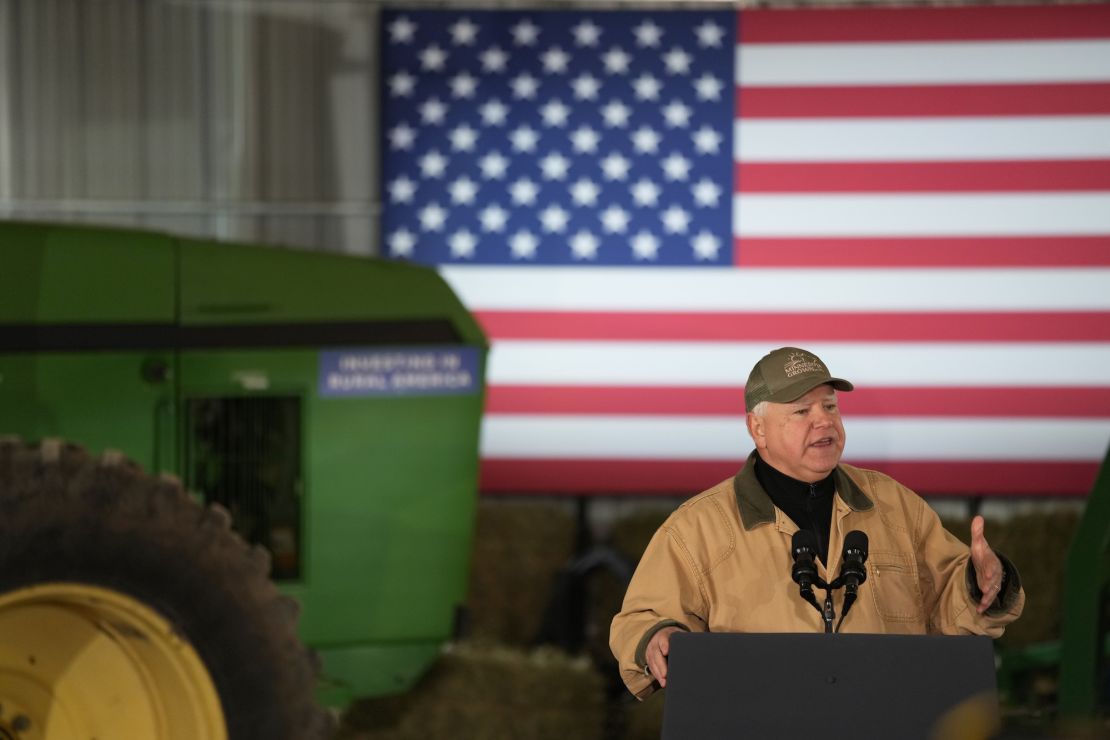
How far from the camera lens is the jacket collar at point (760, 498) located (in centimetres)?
234

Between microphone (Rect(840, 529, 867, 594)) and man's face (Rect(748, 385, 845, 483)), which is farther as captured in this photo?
man's face (Rect(748, 385, 845, 483))

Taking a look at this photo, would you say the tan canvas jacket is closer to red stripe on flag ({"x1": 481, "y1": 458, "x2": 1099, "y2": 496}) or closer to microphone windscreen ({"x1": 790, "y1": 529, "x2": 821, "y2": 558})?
microphone windscreen ({"x1": 790, "y1": 529, "x2": 821, "y2": 558})

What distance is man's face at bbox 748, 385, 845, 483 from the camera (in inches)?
91.7

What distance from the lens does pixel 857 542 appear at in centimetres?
214

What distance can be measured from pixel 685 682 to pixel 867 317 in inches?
179

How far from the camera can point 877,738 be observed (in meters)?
1.89

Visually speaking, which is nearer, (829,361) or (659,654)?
(659,654)

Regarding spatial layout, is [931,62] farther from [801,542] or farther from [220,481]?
[801,542]

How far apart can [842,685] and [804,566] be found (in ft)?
0.93

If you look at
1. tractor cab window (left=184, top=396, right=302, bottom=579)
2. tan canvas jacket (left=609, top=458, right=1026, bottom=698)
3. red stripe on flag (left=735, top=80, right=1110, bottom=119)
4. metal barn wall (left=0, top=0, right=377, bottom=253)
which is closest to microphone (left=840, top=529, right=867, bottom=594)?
tan canvas jacket (left=609, top=458, right=1026, bottom=698)

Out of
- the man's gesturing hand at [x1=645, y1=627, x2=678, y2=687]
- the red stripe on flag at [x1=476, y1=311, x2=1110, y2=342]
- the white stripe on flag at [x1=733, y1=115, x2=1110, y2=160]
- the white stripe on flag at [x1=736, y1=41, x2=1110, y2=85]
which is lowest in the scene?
the man's gesturing hand at [x1=645, y1=627, x2=678, y2=687]

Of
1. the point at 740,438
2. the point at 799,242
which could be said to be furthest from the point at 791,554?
the point at 799,242

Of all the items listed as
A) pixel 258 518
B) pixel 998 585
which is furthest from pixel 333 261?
pixel 998 585

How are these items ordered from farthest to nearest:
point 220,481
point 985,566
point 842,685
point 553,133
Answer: point 553,133
point 220,481
point 985,566
point 842,685
